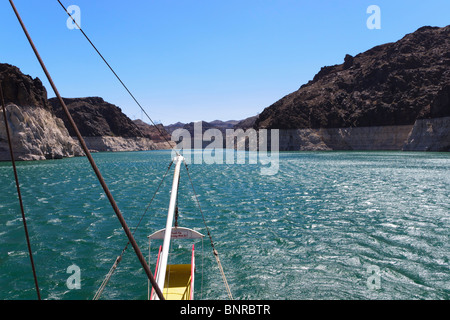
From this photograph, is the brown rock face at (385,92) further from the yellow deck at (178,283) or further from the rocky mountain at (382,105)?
the yellow deck at (178,283)

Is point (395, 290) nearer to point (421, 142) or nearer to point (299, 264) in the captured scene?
point (299, 264)

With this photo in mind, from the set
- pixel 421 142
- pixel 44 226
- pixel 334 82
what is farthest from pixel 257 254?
pixel 334 82
